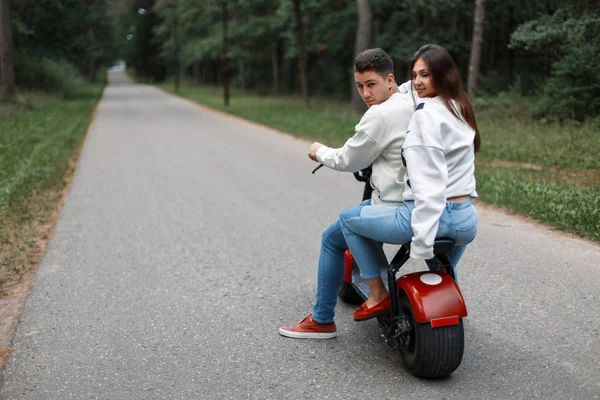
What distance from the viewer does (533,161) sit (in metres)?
11.2

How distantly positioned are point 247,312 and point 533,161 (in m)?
8.23

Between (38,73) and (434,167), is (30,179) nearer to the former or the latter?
(434,167)

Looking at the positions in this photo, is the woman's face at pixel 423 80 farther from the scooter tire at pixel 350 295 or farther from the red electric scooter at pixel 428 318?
the scooter tire at pixel 350 295

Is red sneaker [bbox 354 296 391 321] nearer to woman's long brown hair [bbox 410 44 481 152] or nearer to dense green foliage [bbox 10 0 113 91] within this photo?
woman's long brown hair [bbox 410 44 481 152]

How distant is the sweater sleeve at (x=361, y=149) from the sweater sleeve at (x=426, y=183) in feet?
0.95

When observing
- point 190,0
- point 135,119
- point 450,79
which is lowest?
point 135,119

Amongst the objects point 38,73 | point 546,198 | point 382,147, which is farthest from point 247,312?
point 38,73

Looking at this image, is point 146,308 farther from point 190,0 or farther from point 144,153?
point 190,0

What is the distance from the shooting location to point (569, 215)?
22.3 feet

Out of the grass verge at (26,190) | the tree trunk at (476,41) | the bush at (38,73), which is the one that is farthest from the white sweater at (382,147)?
the bush at (38,73)

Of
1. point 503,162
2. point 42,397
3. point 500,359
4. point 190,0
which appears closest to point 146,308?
point 42,397

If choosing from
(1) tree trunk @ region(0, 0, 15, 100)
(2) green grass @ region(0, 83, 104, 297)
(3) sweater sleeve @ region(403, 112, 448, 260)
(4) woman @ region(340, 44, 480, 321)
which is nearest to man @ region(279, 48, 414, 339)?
(4) woman @ region(340, 44, 480, 321)

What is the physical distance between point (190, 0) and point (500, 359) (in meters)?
36.4

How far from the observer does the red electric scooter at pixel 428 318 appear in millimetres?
3230
